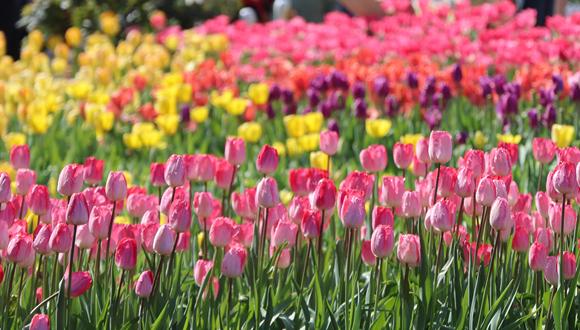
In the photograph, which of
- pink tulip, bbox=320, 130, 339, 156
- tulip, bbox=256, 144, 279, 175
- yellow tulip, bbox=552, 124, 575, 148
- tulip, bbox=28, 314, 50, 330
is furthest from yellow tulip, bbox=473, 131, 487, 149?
tulip, bbox=28, 314, 50, 330

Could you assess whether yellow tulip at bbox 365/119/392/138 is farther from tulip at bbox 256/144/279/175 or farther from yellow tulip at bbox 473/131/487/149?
tulip at bbox 256/144/279/175

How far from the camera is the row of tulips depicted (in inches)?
93.0

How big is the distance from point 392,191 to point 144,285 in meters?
0.69

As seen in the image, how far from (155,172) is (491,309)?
997 mm

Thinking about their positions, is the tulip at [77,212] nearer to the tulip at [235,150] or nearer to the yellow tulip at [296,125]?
the tulip at [235,150]

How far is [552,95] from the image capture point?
498 centimetres

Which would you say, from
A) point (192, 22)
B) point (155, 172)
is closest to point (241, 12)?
point (192, 22)

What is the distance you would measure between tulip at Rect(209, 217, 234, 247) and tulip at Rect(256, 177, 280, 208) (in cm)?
10

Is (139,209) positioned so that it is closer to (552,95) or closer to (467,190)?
(467,190)

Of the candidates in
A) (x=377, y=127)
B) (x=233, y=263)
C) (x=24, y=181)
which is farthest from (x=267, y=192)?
(x=377, y=127)

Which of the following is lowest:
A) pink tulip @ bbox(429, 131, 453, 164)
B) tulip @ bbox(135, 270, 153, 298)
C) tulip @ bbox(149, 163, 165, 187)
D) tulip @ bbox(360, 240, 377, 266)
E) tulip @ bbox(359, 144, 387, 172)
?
tulip @ bbox(360, 240, 377, 266)

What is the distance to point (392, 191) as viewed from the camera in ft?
8.89

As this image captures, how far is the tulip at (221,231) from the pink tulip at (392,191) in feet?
1.36

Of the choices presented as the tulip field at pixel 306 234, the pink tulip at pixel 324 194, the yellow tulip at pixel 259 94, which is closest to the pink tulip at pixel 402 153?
the tulip field at pixel 306 234
